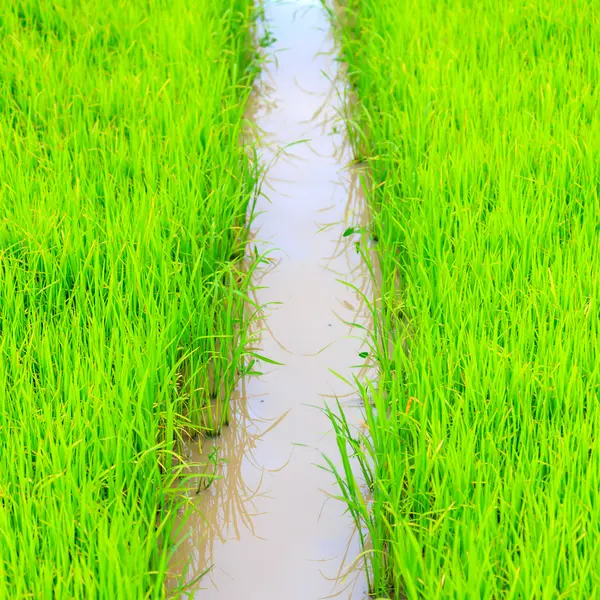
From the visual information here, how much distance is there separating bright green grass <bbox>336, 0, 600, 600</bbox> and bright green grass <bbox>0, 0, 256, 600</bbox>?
0.42 meters

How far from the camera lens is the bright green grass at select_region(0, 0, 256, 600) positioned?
143cm

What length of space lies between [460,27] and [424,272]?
1.31m

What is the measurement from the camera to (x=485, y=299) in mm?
Answer: 1848

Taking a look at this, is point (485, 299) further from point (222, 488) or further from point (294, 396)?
point (222, 488)

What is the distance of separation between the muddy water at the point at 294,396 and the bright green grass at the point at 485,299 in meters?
0.10

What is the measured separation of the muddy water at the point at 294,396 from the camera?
1689 mm

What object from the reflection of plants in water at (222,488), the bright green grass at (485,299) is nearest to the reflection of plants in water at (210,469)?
the reflection of plants in water at (222,488)

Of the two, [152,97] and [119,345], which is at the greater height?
[152,97]

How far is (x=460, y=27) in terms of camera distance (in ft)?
9.47

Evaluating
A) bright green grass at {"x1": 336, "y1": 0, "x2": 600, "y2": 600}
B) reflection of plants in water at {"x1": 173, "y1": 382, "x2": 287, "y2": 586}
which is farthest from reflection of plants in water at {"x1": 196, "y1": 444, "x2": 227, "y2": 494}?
bright green grass at {"x1": 336, "y1": 0, "x2": 600, "y2": 600}

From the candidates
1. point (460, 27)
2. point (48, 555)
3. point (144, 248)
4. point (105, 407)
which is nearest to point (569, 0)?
point (460, 27)

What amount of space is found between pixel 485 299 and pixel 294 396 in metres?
0.54

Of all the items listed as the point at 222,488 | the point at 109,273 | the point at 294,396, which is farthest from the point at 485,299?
the point at 109,273

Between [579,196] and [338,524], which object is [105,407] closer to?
[338,524]
